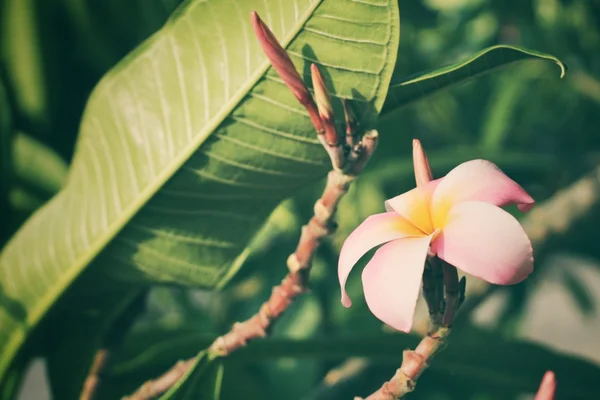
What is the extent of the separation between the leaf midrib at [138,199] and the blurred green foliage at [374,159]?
86 mm

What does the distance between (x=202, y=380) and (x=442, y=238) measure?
0.21 meters

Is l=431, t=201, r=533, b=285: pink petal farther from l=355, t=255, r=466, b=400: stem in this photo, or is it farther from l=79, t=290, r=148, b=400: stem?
l=79, t=290, r=148, b=400: stem

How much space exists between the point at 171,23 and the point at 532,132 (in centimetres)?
80

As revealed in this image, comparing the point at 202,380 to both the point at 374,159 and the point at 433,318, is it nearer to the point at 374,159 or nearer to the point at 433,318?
the point at 433,318

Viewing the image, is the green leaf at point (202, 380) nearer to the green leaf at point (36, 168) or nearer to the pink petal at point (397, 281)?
the pink petal at point (397, 281)

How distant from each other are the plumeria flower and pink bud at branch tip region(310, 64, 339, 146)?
46mm

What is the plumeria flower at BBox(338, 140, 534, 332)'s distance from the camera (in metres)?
0.24

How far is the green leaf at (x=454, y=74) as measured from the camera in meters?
0.34

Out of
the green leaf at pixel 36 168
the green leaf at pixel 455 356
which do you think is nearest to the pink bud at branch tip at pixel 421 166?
the green leaf at pixel 455 356

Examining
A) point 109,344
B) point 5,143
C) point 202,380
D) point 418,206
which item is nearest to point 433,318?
point 418,206

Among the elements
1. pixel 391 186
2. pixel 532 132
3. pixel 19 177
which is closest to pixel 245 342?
pixel 19 177

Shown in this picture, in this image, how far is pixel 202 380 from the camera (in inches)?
15.9

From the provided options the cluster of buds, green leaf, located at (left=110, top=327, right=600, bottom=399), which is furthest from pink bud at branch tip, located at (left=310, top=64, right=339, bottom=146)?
green leaf, located at (left=110, top=327, right=600, bottom=399)

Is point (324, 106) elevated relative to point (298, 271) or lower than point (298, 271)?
elevated
